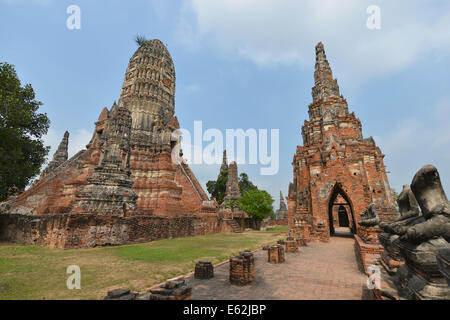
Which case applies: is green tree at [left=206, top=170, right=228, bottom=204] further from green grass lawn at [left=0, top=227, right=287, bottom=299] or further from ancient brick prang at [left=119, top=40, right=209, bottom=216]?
green grass lawn at [left=0, top=227, right=287, bottom=299]

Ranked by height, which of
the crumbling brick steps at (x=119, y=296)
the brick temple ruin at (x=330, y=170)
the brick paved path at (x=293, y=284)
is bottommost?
the brick paved path at (x=293, y=284)

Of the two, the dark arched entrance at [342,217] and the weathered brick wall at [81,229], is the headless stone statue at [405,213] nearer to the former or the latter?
the weathered brick wall at [81,229]

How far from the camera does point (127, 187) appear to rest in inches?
567

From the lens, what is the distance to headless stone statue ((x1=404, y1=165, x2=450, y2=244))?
3109mm

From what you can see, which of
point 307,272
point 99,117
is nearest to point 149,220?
point 307,272

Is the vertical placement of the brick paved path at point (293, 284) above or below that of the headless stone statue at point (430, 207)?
below

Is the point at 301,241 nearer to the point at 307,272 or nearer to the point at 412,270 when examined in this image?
the point at 307,272

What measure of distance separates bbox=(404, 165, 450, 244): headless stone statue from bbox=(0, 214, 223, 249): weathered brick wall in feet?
40.6

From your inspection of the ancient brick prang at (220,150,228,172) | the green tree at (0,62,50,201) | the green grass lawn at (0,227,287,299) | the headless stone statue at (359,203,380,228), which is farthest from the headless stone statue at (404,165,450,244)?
the ancient brick prang at (220,150,228,172)

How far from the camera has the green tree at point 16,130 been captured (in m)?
11.5

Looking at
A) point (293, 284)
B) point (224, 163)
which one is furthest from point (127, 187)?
point (224, 163)

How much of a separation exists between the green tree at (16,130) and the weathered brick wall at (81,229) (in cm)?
250

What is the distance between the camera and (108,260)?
746 cm

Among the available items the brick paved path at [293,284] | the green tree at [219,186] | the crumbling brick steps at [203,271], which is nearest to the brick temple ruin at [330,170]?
the brick paved path at [293,284]
